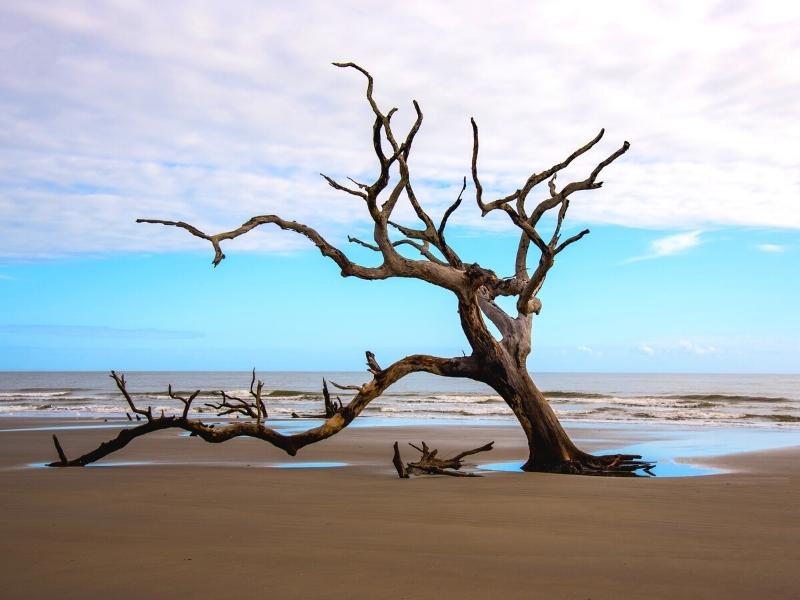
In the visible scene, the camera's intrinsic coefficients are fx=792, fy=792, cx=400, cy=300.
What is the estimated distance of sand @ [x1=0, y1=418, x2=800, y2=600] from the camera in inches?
174

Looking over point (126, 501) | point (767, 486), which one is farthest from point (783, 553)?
point (126, 501)

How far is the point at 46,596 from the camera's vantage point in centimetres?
415

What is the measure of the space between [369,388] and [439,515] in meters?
3.69

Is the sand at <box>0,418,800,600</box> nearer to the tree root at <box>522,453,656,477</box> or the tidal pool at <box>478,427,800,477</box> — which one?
the tree root at <box>522,453,656,477</box>

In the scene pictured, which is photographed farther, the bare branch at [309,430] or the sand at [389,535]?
the bare branch at [309,430]

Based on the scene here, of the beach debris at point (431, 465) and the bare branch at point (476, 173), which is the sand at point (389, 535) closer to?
the beach debris at point (431, 465)

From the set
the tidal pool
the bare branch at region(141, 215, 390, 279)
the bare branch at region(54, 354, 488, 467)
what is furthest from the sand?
the bare branch at region(141, 215, 390, 279)

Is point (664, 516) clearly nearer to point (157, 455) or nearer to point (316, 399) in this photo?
point (157, 455)

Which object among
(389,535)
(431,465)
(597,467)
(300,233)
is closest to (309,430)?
(431,465)

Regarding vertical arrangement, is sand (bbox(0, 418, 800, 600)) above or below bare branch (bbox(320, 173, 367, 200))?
below

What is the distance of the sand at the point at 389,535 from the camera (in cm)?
443

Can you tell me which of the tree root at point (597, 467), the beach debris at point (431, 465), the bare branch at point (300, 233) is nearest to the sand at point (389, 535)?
the beach debris at point (431, 465)

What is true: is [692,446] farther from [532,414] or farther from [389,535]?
[389,535]

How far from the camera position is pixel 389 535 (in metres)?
5.88
